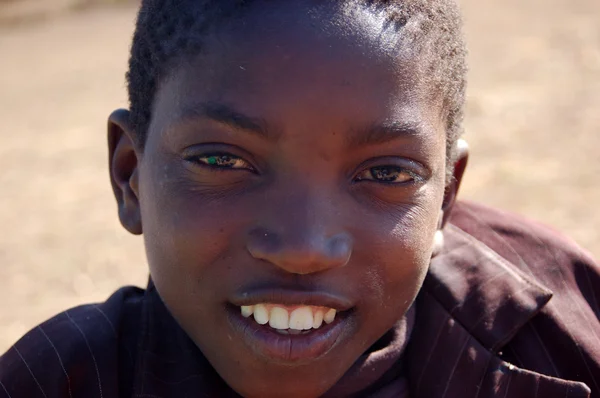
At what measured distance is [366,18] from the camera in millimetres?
1663

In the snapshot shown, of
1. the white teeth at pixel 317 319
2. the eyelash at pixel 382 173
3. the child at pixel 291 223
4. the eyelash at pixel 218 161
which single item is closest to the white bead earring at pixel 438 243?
the child at pixel 291 223

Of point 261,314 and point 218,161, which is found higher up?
point 218,161

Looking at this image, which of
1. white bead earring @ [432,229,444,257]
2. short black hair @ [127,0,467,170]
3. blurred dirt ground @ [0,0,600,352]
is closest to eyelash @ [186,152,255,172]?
short black hair @ [127,0,467,170]

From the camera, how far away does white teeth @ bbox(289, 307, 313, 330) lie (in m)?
1.69

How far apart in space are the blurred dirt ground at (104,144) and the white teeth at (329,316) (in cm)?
206

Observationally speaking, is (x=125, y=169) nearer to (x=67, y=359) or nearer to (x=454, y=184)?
(x=67, y=359)

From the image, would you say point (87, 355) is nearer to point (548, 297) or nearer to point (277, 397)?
point (277, 397)

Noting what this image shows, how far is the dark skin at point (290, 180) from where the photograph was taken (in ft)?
5.30

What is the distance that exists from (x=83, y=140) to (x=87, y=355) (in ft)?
13.0

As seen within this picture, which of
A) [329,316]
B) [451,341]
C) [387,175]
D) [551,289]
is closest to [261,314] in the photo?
[329,316]

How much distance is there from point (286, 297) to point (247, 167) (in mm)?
265

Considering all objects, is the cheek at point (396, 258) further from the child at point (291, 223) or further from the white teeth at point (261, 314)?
the white teeth at point (261, 314)

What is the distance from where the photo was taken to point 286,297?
5.34 ft

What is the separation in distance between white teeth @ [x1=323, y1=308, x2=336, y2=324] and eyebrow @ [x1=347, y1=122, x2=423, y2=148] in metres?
0.34
